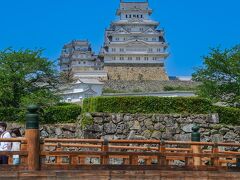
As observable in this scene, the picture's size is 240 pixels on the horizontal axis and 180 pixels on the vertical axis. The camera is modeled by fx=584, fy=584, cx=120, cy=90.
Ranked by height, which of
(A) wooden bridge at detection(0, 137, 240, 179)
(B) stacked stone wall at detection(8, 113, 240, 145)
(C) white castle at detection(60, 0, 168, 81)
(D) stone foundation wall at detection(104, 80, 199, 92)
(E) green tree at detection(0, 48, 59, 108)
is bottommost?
(A) wooden bridge at detection(0, 137, 240, 179)

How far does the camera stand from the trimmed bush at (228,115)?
2627cm

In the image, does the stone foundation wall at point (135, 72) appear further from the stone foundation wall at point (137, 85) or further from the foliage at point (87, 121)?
the foliage at point (87, 121)

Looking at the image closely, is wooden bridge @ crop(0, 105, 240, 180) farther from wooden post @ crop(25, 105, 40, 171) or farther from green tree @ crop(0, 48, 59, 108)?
green tree @ crop(0, 48, 59, 108)

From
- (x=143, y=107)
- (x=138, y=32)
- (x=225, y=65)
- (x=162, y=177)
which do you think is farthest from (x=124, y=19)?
(x=162, y=177)

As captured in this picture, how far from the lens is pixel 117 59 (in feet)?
274

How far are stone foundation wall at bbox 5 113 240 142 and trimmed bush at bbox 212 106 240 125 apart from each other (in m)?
0.45

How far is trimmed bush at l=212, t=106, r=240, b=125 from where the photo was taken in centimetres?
2627

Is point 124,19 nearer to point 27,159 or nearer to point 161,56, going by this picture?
point 161,56

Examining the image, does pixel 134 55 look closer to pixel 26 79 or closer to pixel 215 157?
pixel 26 79

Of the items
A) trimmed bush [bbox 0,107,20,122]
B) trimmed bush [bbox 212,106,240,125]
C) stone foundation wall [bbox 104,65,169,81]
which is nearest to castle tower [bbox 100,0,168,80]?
stone foundation wall [bbox 104,65,169,81]

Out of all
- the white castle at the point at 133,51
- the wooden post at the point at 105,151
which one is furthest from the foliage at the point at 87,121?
the white castle at the point at 133,51

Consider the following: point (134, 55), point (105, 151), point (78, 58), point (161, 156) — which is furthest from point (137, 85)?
point (105, 151)

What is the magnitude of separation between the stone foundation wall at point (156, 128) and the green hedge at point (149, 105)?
0.38 metres

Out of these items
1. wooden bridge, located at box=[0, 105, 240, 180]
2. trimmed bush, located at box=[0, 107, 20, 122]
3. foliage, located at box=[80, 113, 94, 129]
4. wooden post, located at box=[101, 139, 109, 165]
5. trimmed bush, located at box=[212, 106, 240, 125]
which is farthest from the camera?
trimmed bush, located at box=[0, 107, 20, 122]
